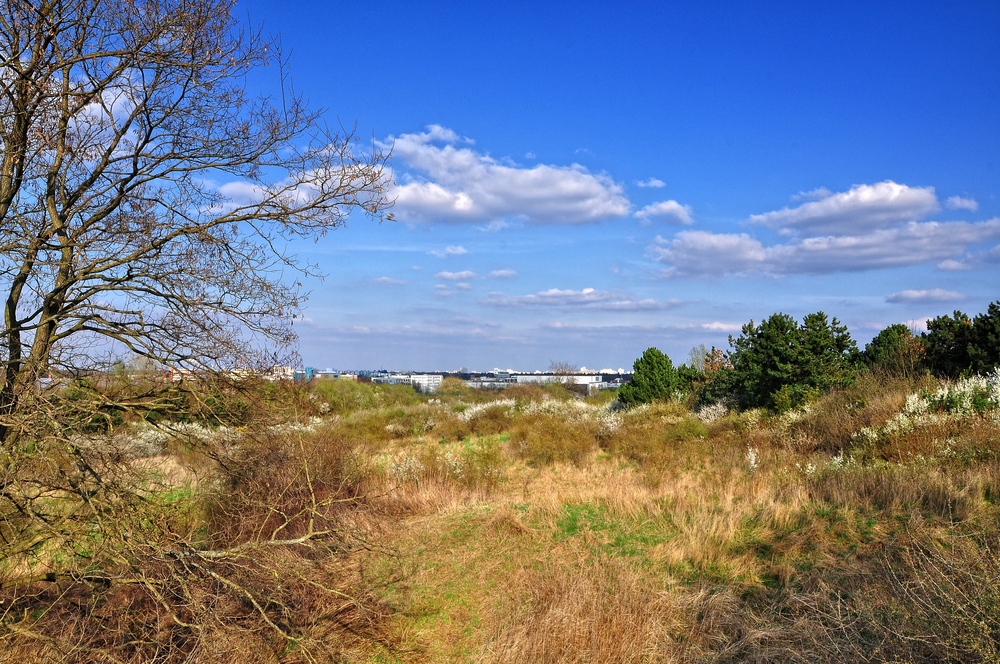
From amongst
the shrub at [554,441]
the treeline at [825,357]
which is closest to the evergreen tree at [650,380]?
the treeline at [825,357]

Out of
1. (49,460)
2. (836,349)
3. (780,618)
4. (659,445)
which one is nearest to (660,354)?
(836,349)

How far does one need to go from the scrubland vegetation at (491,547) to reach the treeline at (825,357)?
184 cm

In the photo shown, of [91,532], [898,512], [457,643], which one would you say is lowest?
[457,643]

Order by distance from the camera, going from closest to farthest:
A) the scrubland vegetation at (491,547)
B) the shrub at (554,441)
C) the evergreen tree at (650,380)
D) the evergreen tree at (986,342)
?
the scrubland vegetation at (491,547) < the evergreen tree at (986,342) < the shrub at (554,441) < the evergreen tree at (650,380)

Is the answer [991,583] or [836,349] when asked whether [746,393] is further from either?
[991,583]

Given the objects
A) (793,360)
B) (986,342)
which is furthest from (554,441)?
(986,342)

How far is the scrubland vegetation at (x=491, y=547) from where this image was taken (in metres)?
5.20

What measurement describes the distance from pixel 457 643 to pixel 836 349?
15700 mm

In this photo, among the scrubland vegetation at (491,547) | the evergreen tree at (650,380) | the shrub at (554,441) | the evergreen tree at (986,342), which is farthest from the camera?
the evergreen tree at (650,380)

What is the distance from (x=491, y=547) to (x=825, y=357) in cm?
1322

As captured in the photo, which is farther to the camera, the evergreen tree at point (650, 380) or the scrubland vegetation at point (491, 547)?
the evergreen tree at point (650, 380)

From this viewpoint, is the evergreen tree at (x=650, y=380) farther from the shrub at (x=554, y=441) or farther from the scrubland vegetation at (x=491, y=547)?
the scrubland vegetation at (x=491, y=547)

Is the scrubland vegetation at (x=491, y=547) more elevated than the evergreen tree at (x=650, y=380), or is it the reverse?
the evergreen tree at (x=650, y=380)

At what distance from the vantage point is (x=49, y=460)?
489cm
